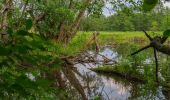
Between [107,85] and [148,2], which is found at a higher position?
[148,2]

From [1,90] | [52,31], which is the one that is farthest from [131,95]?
[1,90]

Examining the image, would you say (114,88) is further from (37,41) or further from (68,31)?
(37,41)

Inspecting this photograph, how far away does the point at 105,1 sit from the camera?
1748 cm

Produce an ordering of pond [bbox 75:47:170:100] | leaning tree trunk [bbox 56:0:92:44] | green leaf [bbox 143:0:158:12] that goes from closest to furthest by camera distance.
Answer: green leaf [bbox 143:0:158:12] → pond [bbox 75:47:170:100] → leaning tree trunk [bbox 56:0:92:44]

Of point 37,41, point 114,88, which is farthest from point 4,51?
point 114,88

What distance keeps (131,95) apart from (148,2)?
1314 cm

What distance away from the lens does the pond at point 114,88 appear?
37.6 feet

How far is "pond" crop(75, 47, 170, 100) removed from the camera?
11469 mm

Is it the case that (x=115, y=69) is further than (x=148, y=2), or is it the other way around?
(x=115, y=69)

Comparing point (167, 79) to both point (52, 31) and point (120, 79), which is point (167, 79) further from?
point (52, 31)

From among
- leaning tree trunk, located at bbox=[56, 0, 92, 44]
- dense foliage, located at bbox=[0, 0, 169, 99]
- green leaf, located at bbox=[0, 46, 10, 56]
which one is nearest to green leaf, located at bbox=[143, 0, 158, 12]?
dense foliage, located at bbox=[0, 0, 169, 99]

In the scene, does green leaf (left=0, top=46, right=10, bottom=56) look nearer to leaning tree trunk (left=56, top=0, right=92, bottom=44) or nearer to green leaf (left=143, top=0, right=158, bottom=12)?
green leaf (left=143, top=0, right=158, bottom=12)

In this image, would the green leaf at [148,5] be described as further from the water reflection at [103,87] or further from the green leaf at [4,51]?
the water reflection at [103,87]

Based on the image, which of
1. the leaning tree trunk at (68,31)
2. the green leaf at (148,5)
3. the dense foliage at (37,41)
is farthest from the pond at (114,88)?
the green leaf at (148,5)
